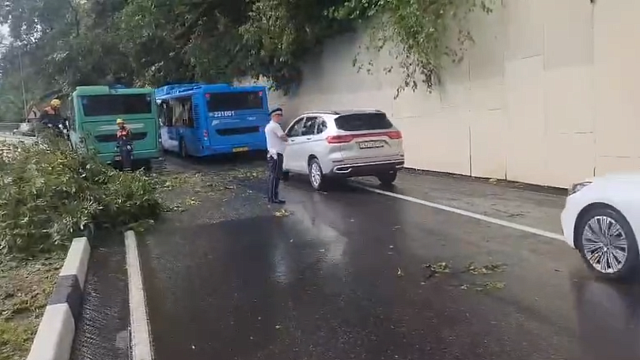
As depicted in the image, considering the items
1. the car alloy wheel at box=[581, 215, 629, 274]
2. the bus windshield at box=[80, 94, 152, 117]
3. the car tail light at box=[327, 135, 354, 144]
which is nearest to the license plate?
the car tail light at box=[327, 135, 354, 144]

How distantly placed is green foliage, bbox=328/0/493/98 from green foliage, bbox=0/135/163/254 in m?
7.17

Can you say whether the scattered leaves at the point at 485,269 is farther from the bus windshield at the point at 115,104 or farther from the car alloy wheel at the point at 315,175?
the bus windshield at the point at 115,104

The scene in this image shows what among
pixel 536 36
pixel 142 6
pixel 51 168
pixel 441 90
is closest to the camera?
pixel 51 168

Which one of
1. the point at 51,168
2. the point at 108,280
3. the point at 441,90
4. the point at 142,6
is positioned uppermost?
the point at 142,6

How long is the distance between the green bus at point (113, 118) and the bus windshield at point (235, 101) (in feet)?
6.43

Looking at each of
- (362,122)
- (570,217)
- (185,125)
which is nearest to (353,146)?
(362,122)

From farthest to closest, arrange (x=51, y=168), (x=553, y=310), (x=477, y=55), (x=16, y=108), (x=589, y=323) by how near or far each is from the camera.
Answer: (x=16, y=108) < (x=477, y=55) < (x=51, y=168) < (x=553, y=310) < (x=589, y=323)

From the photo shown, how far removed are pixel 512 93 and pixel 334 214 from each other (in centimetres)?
529

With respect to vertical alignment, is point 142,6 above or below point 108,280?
above

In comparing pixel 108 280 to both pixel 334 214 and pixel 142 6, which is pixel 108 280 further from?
pixel 142 6

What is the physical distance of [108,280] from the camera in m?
7.12

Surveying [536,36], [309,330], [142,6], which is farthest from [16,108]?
[309,330]

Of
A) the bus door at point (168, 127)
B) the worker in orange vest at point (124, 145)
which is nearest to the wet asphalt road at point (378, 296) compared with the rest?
the worker in orange vest at point (124, 145)

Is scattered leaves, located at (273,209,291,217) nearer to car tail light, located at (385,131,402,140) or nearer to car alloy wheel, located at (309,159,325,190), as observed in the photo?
car alloy wheel, located at (309,159,325,190)
